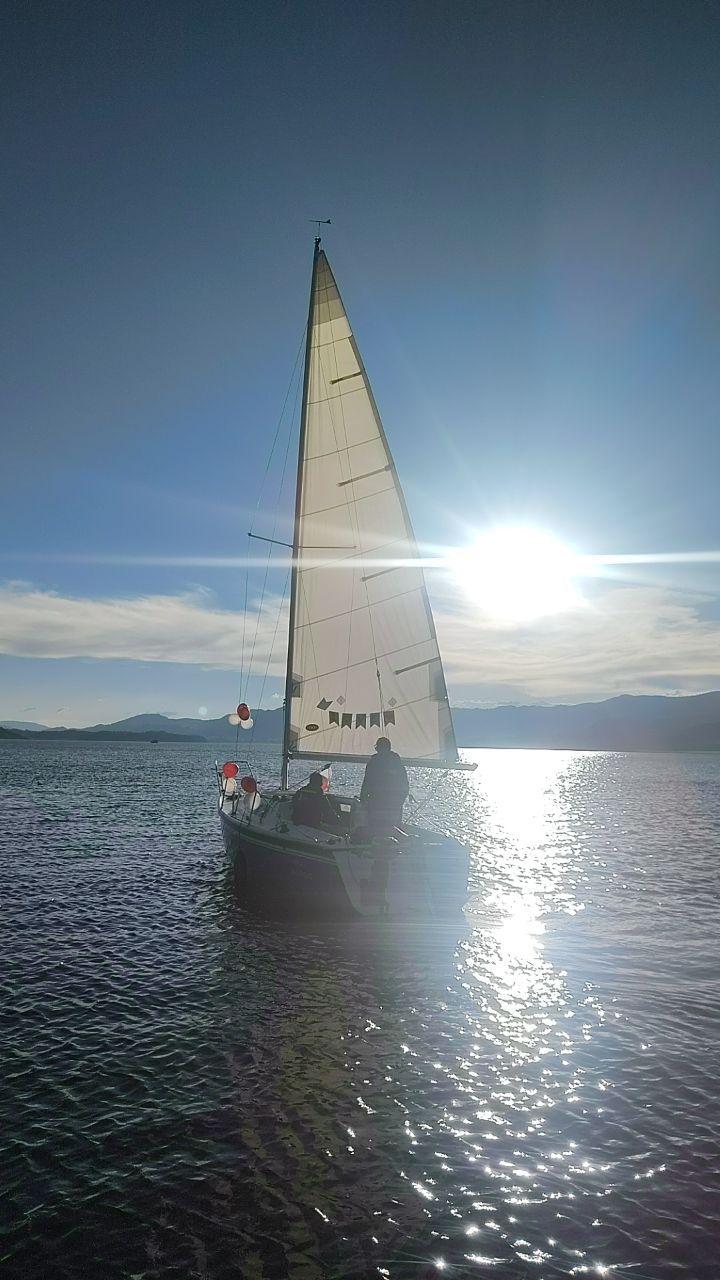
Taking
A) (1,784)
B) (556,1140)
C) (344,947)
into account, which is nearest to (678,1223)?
(556,1140)

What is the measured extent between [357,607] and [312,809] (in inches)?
275

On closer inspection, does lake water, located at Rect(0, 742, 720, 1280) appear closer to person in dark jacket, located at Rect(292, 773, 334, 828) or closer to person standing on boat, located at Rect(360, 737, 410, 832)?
person standing on boat, located at Rect(360, 737, 410, 832)

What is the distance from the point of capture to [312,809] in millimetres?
20688

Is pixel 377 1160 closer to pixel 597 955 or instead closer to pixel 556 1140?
pixel 556 1140

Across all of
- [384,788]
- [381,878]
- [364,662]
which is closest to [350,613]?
[364,662]

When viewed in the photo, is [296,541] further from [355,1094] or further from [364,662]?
[355,1094]

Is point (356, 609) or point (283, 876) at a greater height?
point (356, 609)

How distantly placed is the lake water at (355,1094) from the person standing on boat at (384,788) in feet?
9.51

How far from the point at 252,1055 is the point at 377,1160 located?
12.3 ft

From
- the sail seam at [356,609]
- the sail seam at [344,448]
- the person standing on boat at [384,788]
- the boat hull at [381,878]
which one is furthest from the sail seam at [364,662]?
the sail seam at [344,448]

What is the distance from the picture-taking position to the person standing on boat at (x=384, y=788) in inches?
738

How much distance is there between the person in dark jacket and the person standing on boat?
6.63 feet

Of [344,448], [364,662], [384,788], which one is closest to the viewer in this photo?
[384,788]

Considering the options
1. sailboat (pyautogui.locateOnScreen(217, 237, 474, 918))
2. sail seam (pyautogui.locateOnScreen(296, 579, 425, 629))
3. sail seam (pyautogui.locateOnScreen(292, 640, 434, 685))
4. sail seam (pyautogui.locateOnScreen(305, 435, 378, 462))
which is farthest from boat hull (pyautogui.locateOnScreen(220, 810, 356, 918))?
sail seam (pyautogui.locateOnScreen(305, 435, 378, 462))
